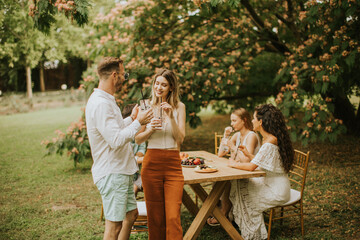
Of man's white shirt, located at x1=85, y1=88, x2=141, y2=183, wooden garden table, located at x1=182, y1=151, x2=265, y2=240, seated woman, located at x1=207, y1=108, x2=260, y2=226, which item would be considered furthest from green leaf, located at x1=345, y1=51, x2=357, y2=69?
man's white shirt, located at x1=85, y1=88, x2=141, y2=183

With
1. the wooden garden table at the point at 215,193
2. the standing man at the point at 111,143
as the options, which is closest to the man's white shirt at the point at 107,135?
the standing man at the point at 111,143

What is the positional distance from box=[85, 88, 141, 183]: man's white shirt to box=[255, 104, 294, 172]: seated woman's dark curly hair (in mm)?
1793

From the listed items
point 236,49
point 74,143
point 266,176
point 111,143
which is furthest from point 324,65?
point 74,143

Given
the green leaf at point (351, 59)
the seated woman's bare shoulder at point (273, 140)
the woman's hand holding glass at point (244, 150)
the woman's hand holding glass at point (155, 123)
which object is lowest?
the woman's hand holding glass at point (244, 150)

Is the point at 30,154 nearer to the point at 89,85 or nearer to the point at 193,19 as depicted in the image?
the point at 89,85

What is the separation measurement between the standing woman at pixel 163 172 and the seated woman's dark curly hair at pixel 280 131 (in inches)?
46.0

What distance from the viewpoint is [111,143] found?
8.23ft

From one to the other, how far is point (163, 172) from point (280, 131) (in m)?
1.54

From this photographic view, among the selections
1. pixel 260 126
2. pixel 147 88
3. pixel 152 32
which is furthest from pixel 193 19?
pixel 260 126

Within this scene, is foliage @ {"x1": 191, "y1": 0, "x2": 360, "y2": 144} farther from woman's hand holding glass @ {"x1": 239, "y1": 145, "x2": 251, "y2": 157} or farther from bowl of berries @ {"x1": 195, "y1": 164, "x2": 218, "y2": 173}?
bowl of berries @ {"x1": 195, "y1": 164, "x2": 218, "y2": 173}

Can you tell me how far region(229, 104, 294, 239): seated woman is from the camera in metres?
3.67

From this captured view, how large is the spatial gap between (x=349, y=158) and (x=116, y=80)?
6.83 metres

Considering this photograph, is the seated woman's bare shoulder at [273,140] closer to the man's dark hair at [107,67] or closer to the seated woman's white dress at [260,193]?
the seated woman's white dress at [260,193]

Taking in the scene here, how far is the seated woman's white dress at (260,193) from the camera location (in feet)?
12.0
